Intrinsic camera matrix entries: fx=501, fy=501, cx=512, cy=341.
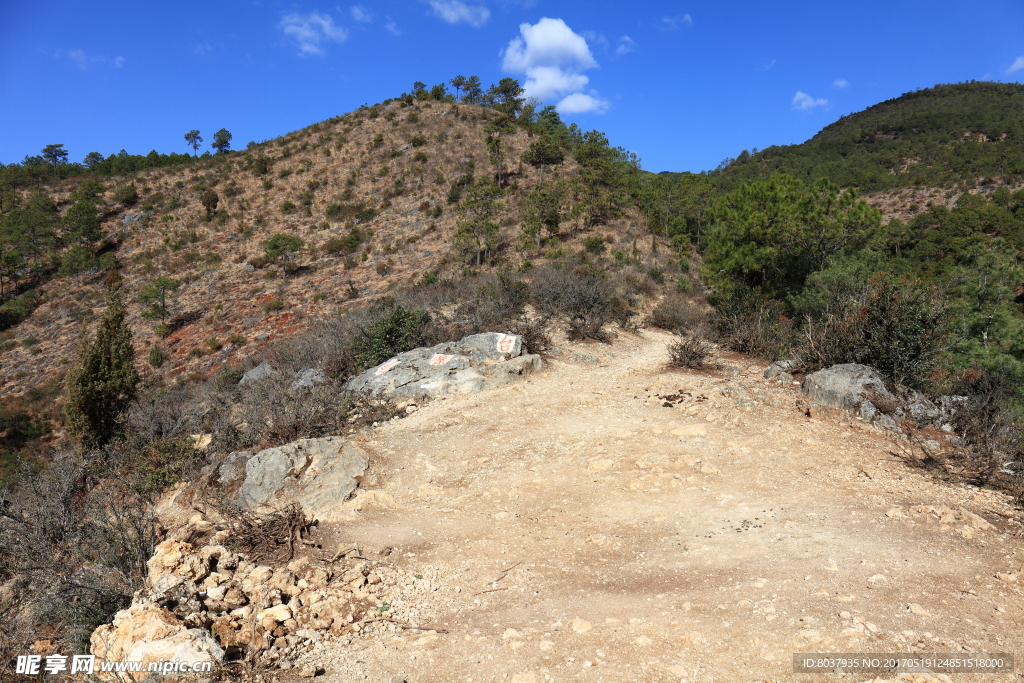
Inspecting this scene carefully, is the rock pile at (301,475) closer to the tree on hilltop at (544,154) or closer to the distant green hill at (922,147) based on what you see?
the tree on hilltop at (544,154)

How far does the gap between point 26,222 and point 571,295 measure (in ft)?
111

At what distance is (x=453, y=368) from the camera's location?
899cm

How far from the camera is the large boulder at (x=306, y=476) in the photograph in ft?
18.0

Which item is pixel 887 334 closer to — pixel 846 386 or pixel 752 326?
pixel 846 386

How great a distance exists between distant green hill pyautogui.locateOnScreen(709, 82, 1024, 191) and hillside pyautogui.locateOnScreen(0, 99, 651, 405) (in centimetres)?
1856

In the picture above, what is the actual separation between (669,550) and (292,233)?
3074 cm

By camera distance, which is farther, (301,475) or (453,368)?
(453,368)

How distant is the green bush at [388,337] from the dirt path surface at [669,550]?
281 centimetres

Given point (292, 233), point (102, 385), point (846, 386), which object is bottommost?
point (846, 386)

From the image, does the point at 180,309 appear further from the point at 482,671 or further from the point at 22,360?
the point at 482,671

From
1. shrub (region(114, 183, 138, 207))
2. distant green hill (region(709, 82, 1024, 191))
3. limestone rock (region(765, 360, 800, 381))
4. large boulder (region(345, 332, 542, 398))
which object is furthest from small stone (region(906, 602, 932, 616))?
shrub (region(114, 183, 138, 207))

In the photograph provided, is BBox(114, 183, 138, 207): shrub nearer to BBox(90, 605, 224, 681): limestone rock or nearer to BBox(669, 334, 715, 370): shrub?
BBox(669, 334, 715, 370): shrub

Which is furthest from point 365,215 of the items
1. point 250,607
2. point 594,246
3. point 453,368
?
point 250,607

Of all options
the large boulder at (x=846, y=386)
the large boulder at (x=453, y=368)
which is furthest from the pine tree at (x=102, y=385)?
the large boulder at (x=846, y=386)
